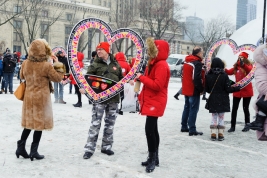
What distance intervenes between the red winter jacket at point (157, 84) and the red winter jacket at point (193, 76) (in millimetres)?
2458

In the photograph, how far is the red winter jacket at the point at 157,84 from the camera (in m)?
4.62

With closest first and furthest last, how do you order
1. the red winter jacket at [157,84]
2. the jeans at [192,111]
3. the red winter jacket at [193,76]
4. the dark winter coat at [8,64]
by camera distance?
the red winter jacket at [157,84]
the red winter jacket at [193,76]
the jeans at [192,111]
the dark winter coat at [8,64]

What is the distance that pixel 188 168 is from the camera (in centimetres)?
500

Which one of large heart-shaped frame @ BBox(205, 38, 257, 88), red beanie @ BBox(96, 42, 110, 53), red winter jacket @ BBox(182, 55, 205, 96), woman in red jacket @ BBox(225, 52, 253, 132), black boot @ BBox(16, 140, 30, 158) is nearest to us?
black boot @ BBox(16, 140, 30, 158)

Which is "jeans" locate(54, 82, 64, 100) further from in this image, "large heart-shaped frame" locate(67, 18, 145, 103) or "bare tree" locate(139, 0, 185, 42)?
"bare tree" locate(139, 0, 185, 42)

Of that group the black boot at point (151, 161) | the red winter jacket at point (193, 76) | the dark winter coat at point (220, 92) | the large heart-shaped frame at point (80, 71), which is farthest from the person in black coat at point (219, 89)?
the black boot at point (151, 161)

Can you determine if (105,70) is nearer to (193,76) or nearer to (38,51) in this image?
(38,51)

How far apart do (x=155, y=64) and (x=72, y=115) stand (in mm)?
5027

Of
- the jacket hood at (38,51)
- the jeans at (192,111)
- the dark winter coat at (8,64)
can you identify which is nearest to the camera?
the jacket hood at (38,51)

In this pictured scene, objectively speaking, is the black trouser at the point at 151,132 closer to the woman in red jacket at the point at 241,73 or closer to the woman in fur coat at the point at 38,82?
the woman in fur coat at the point at 38,82

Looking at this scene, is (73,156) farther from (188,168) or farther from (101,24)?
(101,24)

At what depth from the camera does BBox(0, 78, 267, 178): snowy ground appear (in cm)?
474

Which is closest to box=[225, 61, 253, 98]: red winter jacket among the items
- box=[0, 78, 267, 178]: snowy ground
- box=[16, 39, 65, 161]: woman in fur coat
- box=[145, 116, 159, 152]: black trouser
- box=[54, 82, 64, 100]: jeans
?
box=[0, 78, 267, 178]: snowy ground

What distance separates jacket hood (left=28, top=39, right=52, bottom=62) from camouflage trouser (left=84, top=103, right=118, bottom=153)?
1.11m
